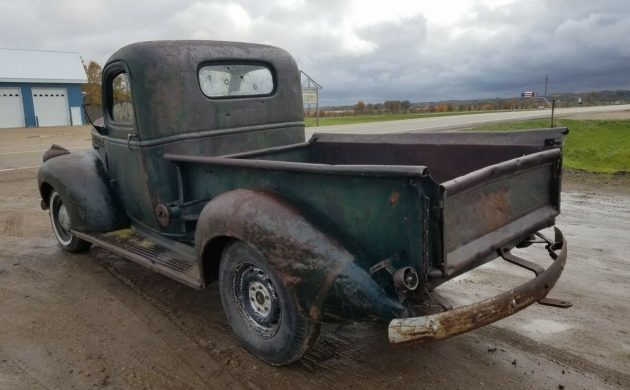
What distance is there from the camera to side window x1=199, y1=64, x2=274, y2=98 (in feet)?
13.6

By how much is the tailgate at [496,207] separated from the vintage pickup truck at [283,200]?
0.04 ft

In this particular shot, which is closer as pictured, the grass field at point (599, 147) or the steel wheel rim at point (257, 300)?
the steel wheel rim at point (257, 300)

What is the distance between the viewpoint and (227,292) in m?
3.18

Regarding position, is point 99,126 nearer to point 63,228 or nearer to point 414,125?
point 63,228

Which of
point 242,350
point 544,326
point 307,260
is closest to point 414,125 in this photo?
point 544,326

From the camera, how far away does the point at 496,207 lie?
2934 mm

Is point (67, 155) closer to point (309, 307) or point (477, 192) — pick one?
point (309, 307)

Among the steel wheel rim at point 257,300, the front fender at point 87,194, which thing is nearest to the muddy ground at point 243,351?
the steel wheel rim at point 257,300

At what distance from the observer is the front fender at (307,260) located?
2.46m

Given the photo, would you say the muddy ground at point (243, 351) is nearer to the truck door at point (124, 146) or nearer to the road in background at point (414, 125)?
the truck door at point (124, 146)

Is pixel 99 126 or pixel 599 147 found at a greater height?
pixel 99 126

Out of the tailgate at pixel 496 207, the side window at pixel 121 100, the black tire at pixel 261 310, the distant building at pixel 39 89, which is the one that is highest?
the distant building at pixel 39 89

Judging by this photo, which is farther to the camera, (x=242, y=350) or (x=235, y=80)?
(x=235, y=80)

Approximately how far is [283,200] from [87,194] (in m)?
2.52
